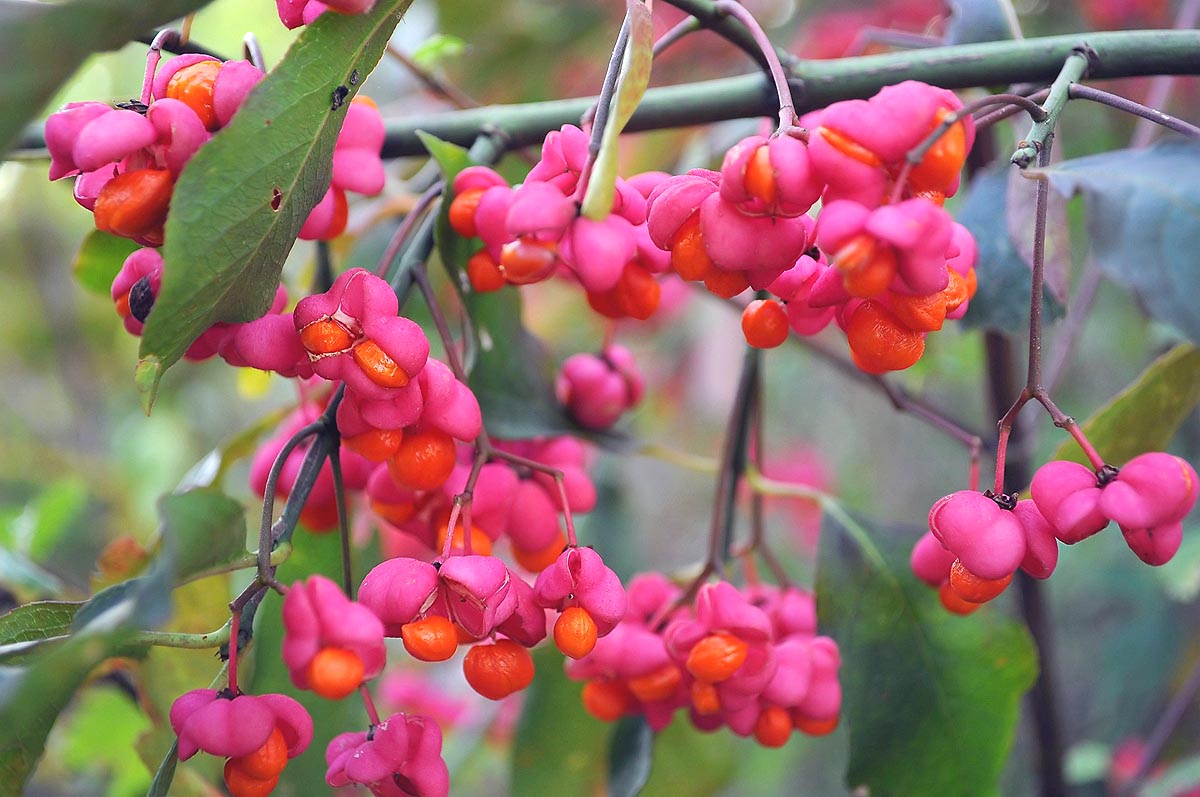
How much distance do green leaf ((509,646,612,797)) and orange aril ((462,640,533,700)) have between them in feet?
1.25

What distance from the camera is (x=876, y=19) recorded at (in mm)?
1534

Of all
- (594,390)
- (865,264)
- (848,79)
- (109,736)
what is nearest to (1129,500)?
(865,264)

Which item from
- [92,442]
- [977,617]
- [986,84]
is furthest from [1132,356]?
[92,442]

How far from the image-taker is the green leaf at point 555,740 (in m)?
0.83

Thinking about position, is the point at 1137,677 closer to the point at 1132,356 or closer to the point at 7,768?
the point at 1132,356

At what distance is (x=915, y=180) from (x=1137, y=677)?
4.13 feet

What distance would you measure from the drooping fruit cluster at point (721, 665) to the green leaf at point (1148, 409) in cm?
20

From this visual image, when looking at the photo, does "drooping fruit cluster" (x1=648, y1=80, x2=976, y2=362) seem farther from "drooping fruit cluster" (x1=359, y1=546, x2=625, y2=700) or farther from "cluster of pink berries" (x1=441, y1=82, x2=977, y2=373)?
"drooping fruit cluster" (x1=359, y1=546, x2=625, y2=700)

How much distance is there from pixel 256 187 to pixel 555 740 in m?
0.57

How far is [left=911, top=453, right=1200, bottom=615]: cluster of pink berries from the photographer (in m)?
0.41

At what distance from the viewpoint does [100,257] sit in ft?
2.12

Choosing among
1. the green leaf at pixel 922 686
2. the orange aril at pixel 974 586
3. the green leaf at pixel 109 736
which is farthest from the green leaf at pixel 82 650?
the green leaf at pixel 109 736

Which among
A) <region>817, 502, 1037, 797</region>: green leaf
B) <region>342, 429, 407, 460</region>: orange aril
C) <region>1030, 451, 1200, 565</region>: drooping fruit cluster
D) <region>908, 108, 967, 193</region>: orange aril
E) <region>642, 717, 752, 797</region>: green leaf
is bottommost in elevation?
<region>642, 717, 752, 797</region>: green leaf

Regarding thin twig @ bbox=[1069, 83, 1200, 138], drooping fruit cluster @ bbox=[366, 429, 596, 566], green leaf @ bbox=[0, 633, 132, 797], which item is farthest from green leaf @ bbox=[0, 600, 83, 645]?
thin twig @ bbox=[1069, 83, 1200, 138]
